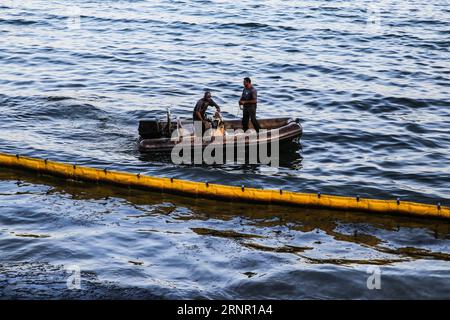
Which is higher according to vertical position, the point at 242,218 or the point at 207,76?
the point at 207,76

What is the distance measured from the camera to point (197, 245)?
15.0 m

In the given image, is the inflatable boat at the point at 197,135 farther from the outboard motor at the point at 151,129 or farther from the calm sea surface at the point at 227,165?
the calm sea surface at the point at 227,165

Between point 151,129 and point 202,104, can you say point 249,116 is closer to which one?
point 202,104

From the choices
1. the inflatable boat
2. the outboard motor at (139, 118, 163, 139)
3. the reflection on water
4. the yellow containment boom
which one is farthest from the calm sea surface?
the outboard motor at (139, 118, 163, 139)

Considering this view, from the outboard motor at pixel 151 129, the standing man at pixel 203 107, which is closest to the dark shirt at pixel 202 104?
the standing man at pixel 203 107

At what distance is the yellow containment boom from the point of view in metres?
16.2

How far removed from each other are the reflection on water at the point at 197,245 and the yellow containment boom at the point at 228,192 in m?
0.21

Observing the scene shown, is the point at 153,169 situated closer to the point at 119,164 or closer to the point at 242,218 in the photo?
the point at 119,164

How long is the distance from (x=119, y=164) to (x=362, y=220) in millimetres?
7918

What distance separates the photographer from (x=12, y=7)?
158ft

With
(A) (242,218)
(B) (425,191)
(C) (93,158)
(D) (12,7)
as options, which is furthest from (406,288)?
(D) (12,7)

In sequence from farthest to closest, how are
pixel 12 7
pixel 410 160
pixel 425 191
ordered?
pixel 12 7 → pixel 410 160 → pixel 425 191

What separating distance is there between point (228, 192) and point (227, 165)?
3869 mm

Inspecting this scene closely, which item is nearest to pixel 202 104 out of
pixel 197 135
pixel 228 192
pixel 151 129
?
pixel 197 135
